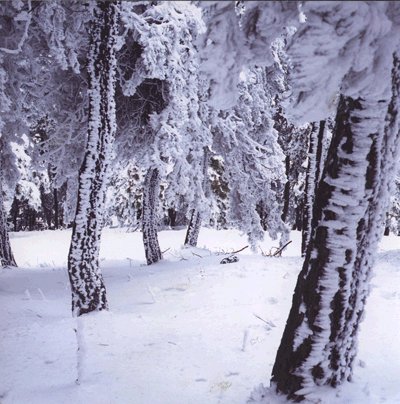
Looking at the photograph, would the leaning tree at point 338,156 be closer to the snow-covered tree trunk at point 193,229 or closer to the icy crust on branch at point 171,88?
the icy crust on branch at point 171,88

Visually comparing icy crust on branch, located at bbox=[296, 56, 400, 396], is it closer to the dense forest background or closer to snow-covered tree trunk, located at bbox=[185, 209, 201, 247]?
Answer: the dense forest background

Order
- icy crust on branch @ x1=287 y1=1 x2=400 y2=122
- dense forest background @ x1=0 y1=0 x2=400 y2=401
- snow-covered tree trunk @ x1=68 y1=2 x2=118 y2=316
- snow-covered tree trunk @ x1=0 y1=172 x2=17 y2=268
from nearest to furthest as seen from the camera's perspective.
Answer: icy crust on branch @ x1=287 y1=1 x2=400 y2=122
dense forest background @ x1=0 y1=0 x2=400 y2=401
snow-covered tree trunk @ x1=68 y1=2 x2=118 y2=316
snow-covered tree trunk @ x1=0 y1=172 x2=17 y2=268

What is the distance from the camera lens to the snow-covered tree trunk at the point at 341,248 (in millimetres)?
2934

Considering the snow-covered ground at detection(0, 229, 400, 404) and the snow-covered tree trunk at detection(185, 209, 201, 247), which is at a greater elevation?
the snow-covered tree trunk at detection(185, 209, 201, 247)

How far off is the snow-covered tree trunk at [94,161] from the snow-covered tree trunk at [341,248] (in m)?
3.70

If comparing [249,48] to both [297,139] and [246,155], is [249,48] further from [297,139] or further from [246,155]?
[297,139]

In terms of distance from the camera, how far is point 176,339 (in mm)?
5332

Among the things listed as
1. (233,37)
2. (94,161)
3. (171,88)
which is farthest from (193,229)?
(233,37)

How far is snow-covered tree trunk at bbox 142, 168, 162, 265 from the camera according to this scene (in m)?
11.2

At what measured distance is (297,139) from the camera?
2130 centimetres

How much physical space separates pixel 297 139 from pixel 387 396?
1871 centimetres

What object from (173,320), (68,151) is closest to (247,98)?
(68,151)

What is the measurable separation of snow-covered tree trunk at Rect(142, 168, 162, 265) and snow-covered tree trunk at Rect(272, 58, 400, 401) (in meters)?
8.05

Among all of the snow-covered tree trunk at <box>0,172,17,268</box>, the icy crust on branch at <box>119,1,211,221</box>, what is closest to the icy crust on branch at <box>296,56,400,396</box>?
the icy crust on branch at <box>119,1,211,221</box>
